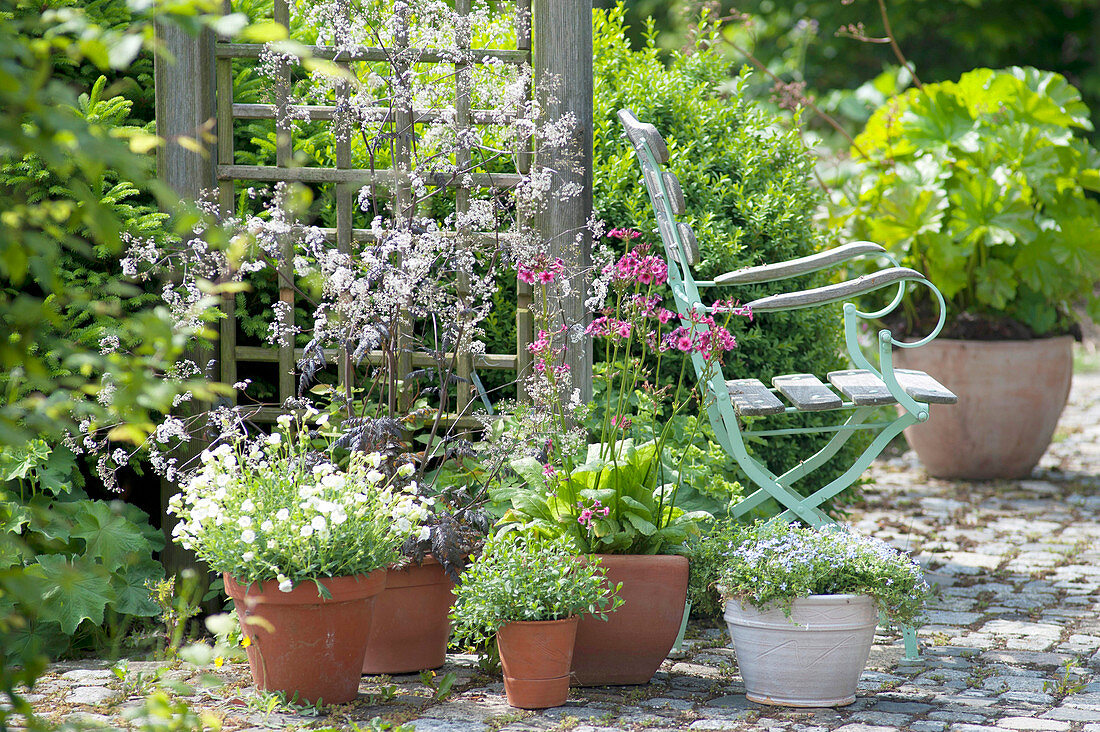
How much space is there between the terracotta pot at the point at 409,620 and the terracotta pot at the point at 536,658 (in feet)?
1.31

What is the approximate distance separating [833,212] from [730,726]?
3636mm

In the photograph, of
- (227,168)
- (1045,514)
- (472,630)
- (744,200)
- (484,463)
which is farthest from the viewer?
(1045,514)

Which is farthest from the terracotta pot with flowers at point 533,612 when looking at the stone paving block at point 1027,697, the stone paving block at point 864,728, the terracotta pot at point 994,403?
the terracotta pot at point 994,403

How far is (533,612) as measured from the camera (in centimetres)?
276

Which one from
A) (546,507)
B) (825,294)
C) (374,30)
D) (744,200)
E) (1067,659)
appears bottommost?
(1067,659)

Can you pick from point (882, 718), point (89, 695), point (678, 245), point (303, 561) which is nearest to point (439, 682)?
point (303, 561)

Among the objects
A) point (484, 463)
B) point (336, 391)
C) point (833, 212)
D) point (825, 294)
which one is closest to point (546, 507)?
point (484, 463)

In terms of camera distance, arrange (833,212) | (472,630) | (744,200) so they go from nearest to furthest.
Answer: (472,630) → (744,200) → (833,212)

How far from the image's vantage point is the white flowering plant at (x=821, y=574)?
280 cm

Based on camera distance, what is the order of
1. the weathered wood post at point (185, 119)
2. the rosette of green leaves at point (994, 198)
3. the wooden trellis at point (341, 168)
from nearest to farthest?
the wooden trellis at point (341, 168) → the weathered wood post at point (185, 119) → the rosette of green leaves at point (994, 198)

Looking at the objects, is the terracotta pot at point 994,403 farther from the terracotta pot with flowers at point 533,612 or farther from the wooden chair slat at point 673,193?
the terracotta pot with flowers at point 533,612

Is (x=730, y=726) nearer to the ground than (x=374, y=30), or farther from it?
nearer to the ground

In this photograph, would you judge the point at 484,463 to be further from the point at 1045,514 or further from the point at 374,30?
the point at 1045,514

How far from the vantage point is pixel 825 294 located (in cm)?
327
